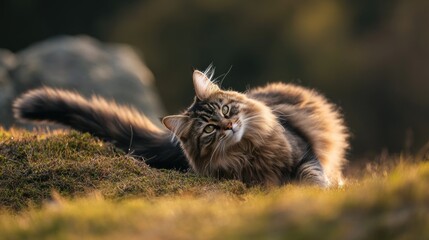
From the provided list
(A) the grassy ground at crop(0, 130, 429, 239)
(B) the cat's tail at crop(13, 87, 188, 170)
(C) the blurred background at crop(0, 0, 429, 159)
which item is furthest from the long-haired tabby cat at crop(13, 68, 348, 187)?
(C) the blurred background at crop(0, 0, 429, 159)

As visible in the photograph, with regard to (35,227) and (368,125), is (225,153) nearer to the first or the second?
(35,227)

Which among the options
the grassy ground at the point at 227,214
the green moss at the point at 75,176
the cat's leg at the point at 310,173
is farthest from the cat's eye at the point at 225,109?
the grassy ground at the point at 227,214

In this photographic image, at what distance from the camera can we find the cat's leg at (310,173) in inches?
259

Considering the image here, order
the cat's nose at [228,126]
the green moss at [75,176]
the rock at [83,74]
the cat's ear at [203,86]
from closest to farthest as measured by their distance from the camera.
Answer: the green moss at [75,176] → the cat's nose at [228,126] → the cat's ear at [203,86] → the rock at [83,74]

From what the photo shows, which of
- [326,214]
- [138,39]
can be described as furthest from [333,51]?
[326,214]

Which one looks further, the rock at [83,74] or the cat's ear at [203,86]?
the rock at [83,74]

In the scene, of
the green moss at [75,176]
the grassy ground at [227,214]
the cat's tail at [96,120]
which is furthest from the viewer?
the cat's tail at [96,120]

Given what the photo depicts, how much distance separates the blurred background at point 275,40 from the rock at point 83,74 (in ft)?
35.7

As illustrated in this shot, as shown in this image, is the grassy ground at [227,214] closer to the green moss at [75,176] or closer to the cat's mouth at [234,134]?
the green moss at [75,176]

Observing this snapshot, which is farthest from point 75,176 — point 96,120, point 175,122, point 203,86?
point 96,120

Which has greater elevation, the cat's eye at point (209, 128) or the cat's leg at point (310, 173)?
the cat's eye at point (209, 128)

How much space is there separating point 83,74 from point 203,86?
872 centimetres

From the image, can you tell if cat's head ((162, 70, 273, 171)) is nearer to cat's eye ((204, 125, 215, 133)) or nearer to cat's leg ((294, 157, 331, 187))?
cat's eye ((204, 125, 215, 133))

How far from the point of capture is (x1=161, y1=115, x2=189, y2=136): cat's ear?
659 centimetres
